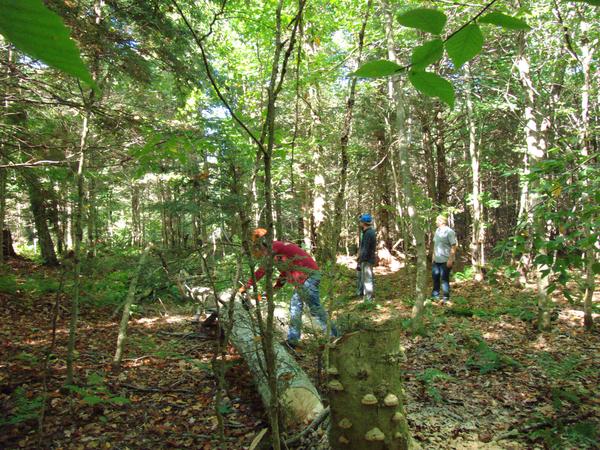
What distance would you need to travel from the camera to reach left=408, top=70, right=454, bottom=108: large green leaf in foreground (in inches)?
32.9

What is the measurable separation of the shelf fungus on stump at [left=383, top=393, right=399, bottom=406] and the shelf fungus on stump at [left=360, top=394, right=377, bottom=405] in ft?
0.23

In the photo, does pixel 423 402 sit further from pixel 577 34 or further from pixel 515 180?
pixel 515 180

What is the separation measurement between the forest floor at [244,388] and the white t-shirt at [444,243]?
6.09 ft

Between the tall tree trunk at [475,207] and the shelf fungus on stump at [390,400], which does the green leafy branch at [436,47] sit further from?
the tall tree trunk at [475,207]

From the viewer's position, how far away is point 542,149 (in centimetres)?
562

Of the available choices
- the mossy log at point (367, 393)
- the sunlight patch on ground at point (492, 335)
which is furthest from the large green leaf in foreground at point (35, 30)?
the sunlight patch on ground at point (492, 335)

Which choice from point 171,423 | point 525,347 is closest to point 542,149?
point 525,347

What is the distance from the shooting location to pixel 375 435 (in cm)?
216

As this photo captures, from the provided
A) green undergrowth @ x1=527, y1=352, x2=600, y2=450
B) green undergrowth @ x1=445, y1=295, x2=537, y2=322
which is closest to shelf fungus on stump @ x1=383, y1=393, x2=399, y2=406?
green undergrowth @ x1=527, y1=352, x2=600, y2=450

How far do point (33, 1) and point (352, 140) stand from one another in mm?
17311

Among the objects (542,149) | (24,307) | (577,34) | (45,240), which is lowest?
(24,307)

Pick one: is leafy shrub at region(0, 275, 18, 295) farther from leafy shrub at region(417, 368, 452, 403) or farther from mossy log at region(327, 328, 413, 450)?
leafy shrub at region(417, 368, 452, 403)

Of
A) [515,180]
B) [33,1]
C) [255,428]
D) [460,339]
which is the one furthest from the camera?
[515,180]

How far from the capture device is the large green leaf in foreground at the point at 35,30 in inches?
12.9
